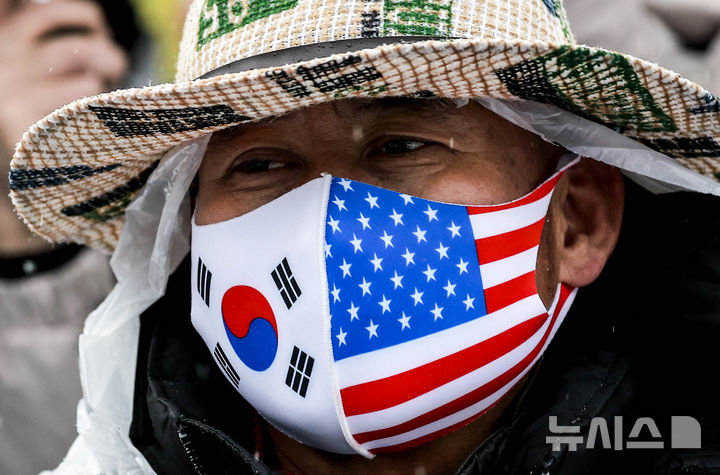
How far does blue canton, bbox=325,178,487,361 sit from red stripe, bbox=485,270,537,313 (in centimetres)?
3

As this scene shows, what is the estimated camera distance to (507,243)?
2037 millimetres

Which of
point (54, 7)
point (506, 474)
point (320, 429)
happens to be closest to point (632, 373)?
point (506, 474)

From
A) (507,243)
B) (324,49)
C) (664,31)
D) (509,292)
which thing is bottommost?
(509,292)

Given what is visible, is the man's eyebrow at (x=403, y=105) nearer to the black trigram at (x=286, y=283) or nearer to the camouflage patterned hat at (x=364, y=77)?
the camouflage patterned hat at (x=364, y=77)

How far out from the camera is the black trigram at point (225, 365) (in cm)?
214

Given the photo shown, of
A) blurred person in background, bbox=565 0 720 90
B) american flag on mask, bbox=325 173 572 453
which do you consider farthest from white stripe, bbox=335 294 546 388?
blurred person in background, bbox=565 0 720 90

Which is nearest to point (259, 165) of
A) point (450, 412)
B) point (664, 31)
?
point (450, 412)

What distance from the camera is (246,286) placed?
6.73 ft

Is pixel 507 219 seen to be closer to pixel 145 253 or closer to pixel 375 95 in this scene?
pixel 375 95

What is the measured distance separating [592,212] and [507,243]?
1.60ft

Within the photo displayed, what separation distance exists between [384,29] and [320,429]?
0.93m

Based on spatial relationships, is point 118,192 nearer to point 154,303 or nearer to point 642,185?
point 154,303

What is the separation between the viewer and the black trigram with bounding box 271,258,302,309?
193 cm

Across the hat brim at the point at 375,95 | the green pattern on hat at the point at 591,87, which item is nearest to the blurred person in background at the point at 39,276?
the hat brim at the point at 375,95
